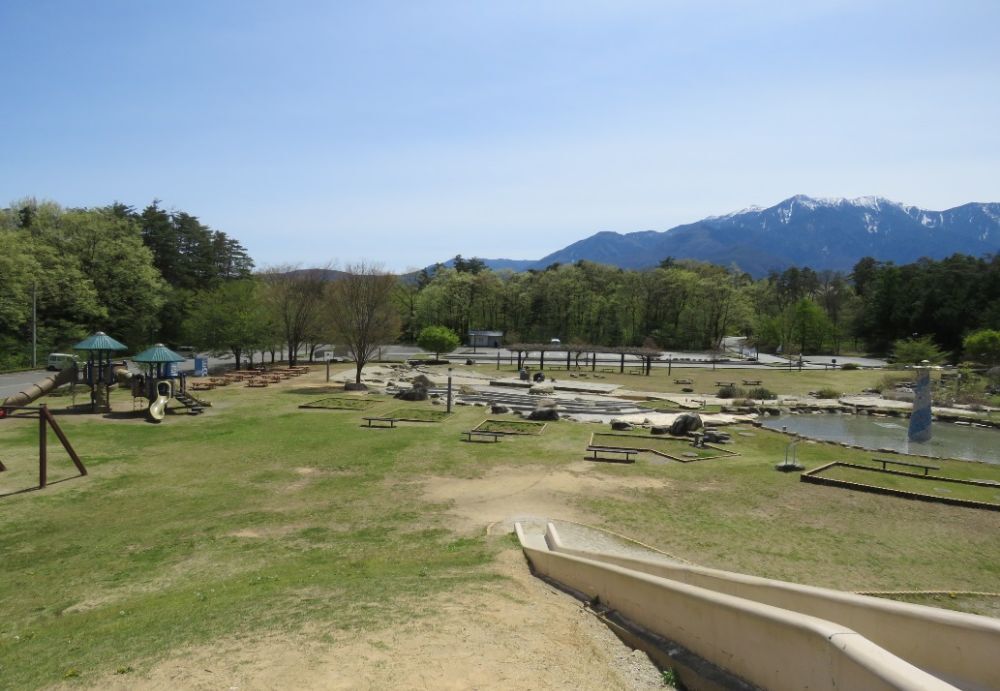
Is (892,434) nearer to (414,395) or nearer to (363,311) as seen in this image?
(414,395)

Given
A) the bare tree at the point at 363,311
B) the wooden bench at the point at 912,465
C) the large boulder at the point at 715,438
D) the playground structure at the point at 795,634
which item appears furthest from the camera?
the bare tree at the point at 363,311

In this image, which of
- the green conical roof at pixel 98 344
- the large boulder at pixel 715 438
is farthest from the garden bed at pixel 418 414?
the green conical roof at pixel 98 344

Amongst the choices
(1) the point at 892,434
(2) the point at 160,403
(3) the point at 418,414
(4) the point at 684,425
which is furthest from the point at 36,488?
(1) the point at 892,434

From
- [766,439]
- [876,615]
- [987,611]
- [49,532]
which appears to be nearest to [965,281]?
[766,439]

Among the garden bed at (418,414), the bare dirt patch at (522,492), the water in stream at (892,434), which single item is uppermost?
the garden bed at (418,414)

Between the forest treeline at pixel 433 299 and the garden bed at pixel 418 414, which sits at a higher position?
the forest treeline at pixel 433 299

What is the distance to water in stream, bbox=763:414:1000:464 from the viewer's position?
24.1 m

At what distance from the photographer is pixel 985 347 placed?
5097cm

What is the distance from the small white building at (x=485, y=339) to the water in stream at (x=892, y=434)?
1857 inches

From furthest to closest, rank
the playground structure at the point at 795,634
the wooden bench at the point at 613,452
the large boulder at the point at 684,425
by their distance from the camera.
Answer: the large boulder at the point at 684,425 → the wooden bench at the point at 613,452 → the playground structure at the point at 795,634

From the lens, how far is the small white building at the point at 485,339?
75.9 m

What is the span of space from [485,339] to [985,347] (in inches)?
2035

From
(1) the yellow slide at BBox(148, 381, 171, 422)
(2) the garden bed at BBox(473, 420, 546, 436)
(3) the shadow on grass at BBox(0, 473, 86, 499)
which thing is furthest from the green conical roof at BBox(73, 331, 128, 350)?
(2) the garden bed at BBox(473, 420, 546, 436)

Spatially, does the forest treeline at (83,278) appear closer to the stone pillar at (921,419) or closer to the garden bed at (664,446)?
the garden bed at (664,446)
